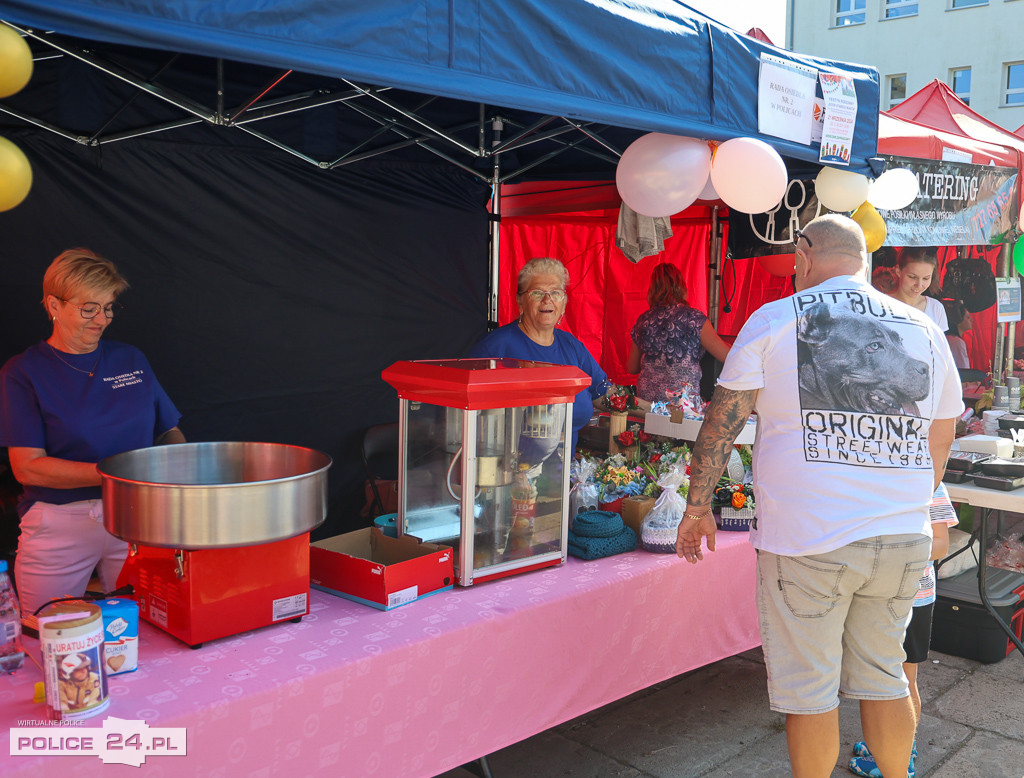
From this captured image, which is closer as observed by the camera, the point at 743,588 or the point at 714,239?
the point at 743,588

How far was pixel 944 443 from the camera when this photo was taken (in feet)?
8.00

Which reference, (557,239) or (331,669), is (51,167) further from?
(557,239)

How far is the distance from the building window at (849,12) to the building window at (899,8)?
2.45 ft

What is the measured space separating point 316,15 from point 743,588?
2415 millimetres

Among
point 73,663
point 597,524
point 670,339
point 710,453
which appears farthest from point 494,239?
point 73,663

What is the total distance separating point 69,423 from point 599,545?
1.67m

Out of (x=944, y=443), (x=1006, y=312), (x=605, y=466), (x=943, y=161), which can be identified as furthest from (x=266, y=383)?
(x=1006, y=312)

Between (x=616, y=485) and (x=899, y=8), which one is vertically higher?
(x=899, y=8)

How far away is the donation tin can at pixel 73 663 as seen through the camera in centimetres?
154

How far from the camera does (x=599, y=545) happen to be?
9.07 feet

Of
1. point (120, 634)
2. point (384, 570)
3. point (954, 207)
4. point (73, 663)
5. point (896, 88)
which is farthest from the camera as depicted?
point (896, 88)

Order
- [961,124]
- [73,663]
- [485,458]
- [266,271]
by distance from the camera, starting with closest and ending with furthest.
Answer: [73,663] < [485,458] < [266,271] < [961,124]

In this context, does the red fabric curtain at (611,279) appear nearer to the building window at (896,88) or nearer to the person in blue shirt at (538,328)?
the person in blue shirt at (538,328)

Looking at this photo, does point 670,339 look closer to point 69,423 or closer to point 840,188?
point 840,188
